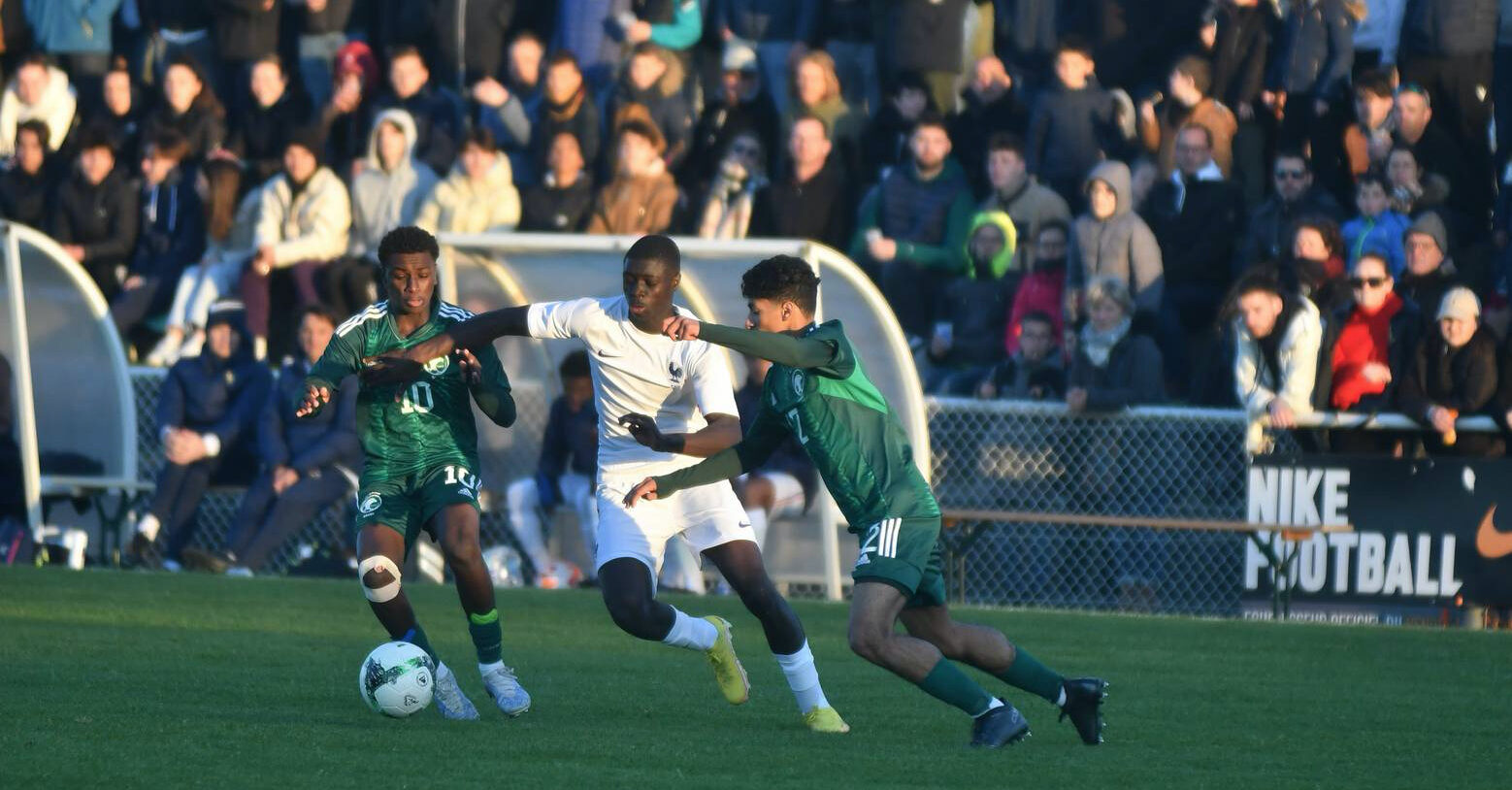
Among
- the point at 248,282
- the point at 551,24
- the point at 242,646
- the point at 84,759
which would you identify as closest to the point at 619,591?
the point at 84,759

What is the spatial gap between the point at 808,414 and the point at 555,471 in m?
7.41

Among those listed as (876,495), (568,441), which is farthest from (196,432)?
(876,495)

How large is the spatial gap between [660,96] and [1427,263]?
18.9 ft

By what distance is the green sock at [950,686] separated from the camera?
7523mm

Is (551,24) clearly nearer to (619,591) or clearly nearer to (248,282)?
(248,282)

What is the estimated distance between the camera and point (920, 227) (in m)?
15.4

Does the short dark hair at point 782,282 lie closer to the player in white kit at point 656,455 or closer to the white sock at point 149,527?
the player in white kit at point 656,455

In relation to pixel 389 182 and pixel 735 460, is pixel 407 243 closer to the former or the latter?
pixel 735 460

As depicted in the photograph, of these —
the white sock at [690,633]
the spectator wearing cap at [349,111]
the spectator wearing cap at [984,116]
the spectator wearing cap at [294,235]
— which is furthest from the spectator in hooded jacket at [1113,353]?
the spectator wearing cap at [349,111]

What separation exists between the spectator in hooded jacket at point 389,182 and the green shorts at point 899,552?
9.21 m

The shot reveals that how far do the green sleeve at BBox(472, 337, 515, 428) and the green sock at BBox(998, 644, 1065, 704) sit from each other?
210 cm

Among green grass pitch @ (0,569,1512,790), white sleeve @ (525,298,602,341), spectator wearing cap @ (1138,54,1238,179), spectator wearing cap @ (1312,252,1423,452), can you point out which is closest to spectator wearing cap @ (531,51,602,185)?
spectator wearing cap @ (1138,54,1238,179)

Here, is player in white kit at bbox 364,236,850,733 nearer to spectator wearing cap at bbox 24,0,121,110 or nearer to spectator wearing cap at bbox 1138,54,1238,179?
spectator wearing cap at bbox 1138,54,1238,179

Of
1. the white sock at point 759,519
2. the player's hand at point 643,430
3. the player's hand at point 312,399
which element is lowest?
the white sock at point 759,519
